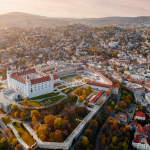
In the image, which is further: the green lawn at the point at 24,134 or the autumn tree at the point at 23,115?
the autumn tree at the point at 23,115

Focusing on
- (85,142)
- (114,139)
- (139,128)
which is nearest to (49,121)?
(85,142)

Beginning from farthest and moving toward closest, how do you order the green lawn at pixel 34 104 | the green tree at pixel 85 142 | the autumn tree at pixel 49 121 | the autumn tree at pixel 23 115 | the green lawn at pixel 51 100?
the green lawn at pixel 51 100
the green lawn at pixel 34 104
the autumn tree at pixel 23 115
the autumn tree at pixel 49 121
the green tree at pixel 85 142

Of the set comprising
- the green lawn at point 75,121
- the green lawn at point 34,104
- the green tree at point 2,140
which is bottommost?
the green tree at point 2,140

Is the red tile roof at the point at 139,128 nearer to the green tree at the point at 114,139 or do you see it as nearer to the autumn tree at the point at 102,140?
the green tree at the point at 114,139

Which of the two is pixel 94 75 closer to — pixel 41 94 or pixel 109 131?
pixel 41 94

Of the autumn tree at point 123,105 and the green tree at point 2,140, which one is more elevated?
the autumn tree at point 123,105

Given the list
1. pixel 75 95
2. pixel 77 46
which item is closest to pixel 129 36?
pixel 77 46

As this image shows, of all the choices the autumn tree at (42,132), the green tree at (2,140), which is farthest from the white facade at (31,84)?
the autumn tree at (42,132)

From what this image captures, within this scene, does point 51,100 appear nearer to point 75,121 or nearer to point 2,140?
point 75,121

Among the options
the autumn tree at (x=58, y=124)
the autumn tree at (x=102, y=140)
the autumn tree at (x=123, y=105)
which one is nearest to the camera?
the autumn tree at (x=102, y=140)
